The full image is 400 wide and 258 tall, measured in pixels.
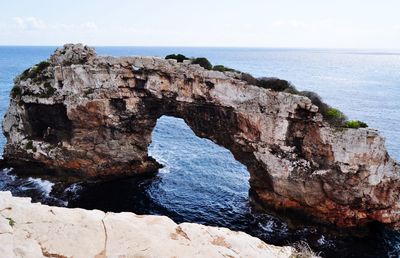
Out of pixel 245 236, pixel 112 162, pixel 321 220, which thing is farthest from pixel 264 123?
pixel 245 236

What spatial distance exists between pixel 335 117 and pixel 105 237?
29194mm

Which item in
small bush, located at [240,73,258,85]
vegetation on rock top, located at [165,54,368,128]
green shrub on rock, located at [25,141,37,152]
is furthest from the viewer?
green shrub on rock, located at [25,141,37,152]

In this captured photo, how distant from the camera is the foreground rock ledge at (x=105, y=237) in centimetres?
973

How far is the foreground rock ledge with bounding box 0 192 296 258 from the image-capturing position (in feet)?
31.9

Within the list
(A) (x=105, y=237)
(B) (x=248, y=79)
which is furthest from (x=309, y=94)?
(A) (x=105, y=237)

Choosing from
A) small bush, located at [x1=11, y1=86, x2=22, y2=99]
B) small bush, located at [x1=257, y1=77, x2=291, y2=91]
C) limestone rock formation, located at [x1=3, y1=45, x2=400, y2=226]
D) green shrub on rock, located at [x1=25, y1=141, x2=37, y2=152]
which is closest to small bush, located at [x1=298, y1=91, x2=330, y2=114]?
limestone rock formation, located at [x1=3, y1=45, x2=400, y2=226]

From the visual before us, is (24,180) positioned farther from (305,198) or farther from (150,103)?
(305,198)

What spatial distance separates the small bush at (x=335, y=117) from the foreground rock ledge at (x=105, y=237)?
26.0 metres

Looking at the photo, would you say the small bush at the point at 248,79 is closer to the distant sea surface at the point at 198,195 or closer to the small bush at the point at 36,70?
the distant sea surface at the point at 198,195

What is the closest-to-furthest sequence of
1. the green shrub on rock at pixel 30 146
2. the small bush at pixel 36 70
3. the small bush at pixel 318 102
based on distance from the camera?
the small bush at pixel 318 102
the green shrub on rock at pixel 30 146
the small bush at pixel 36 70

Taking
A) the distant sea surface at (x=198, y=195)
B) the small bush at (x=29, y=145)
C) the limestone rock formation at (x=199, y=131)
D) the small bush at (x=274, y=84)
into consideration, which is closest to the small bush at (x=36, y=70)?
the limestone rock formation at (x=199, y=131)

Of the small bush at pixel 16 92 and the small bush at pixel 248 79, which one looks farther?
the small bush at pixel 16 92

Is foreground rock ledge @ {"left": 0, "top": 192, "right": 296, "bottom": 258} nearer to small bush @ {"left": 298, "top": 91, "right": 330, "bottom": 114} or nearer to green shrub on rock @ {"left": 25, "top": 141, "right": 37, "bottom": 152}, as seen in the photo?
small bush @ {"left": 298, "top": 91, "right": 330, "bottom": 114}

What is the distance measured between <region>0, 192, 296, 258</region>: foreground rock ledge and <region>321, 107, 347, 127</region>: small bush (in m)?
26.0
